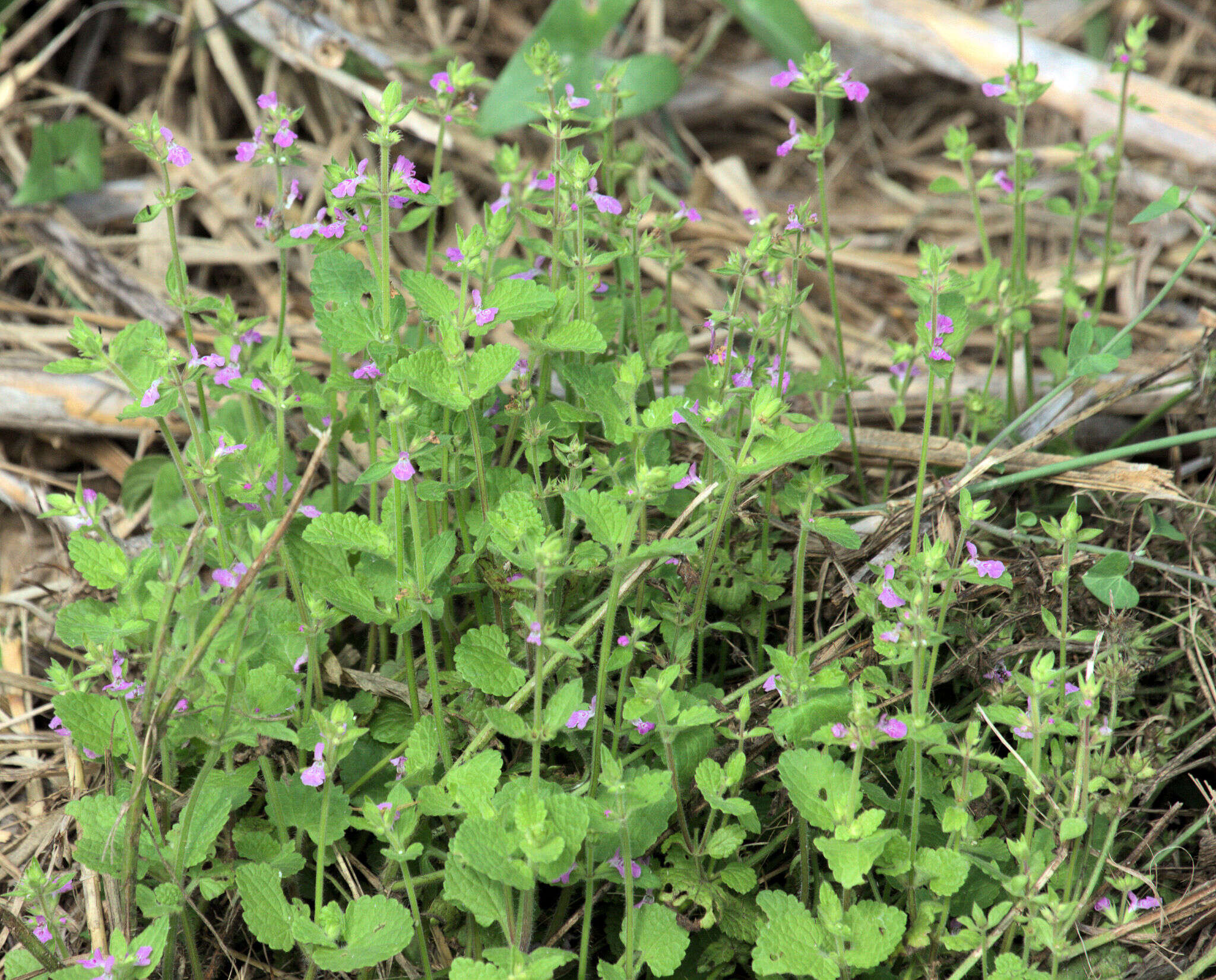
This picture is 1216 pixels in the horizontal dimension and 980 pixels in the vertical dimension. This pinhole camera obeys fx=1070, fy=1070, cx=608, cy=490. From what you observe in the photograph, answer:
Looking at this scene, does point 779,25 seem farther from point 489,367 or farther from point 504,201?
point 489,367

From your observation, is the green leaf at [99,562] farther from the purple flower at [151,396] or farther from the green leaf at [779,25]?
the green leaf at [779,25]

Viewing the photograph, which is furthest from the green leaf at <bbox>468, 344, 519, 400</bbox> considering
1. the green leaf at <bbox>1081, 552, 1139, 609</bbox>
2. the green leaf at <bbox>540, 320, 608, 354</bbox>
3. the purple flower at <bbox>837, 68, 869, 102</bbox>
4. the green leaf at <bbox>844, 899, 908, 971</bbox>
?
the green leaf at <bbox>1081, 552, 1139, 609</bbox>

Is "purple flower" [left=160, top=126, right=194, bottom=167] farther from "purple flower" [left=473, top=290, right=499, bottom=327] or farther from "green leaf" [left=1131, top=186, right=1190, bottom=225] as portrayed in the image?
"green leaf" [left=1131, top=186, right=1190, bottom=225]

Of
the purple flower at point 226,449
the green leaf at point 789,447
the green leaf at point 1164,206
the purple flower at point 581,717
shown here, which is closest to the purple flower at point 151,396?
the purple flower at point 226,449

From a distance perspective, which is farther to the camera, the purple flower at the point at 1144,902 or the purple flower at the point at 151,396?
the purple flower at the point at 151,396

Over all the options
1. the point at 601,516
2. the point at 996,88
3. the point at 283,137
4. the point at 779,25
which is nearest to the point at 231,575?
the point at 601,516
